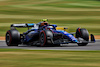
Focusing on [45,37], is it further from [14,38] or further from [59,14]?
[59,14]

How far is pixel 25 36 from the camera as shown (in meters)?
19.5

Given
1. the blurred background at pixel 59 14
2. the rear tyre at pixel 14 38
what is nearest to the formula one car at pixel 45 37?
the rear tyre at pixel 14 38

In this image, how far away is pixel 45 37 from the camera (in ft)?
57.1

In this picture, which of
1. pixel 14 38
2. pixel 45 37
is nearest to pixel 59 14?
pixel 14 38

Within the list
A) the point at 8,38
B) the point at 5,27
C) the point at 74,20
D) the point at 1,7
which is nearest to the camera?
the point at 8,38

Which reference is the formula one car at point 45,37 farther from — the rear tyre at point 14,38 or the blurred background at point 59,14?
the blurred background at point 59,14

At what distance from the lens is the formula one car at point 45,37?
1753cm

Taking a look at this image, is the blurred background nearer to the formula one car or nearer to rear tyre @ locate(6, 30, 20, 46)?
the formula one car

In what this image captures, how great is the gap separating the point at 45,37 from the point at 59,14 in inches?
1480

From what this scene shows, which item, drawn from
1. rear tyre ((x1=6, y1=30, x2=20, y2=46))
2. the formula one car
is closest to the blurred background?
the formula one car

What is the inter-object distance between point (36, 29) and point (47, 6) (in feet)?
144

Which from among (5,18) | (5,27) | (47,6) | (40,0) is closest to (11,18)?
(5,18)

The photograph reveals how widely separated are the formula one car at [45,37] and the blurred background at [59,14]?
69.2 feet

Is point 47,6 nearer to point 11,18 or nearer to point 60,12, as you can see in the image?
point 60,12
